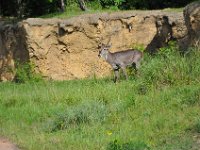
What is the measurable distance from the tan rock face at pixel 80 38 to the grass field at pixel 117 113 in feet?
12.7

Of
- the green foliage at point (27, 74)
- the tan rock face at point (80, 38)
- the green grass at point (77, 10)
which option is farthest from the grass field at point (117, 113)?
the green grass at point (77, 10)

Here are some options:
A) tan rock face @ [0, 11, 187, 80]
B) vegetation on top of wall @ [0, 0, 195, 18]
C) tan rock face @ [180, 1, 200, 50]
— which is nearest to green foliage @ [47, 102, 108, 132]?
tan rock face @ [180, 1, 200, 50]

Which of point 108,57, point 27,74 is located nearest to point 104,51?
point 108,57

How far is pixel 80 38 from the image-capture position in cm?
2069

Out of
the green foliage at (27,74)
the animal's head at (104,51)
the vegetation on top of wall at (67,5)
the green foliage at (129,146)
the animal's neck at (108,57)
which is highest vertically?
the vegetation on top of wall at (67,5)

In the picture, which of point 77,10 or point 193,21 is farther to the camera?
point 77,10

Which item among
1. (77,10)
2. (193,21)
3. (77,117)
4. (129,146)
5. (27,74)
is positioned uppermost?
(193,21)

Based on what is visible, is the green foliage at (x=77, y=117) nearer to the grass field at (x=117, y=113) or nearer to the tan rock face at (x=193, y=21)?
the grass field at (x=117, y=113)

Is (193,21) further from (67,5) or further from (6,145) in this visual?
(6,145)

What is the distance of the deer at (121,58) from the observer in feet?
61.0

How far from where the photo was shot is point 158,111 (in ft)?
39.7

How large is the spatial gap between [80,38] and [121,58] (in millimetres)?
2548

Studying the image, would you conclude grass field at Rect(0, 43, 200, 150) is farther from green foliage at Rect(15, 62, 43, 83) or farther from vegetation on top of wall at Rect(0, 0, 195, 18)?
vegetation on top of wall at Rect(0, 0, 195, 18)

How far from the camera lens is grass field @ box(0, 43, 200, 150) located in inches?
398
